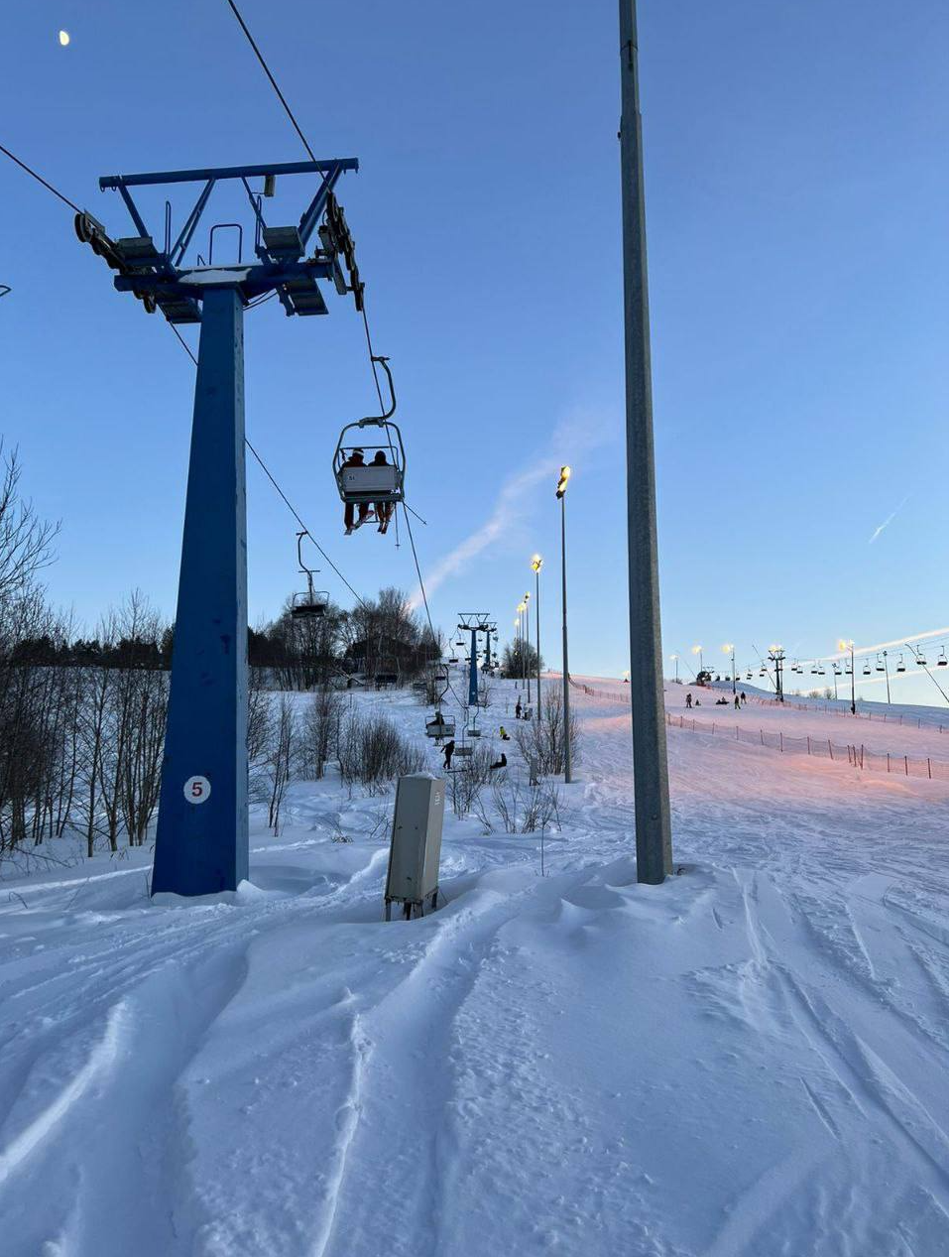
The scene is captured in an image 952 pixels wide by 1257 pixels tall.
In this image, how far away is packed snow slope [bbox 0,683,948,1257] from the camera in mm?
2203

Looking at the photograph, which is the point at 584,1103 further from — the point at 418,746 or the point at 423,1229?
the point at 418,746

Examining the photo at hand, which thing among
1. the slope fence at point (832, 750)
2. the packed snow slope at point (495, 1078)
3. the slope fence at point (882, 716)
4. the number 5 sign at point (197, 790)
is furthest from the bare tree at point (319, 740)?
the slope fence at point (882, 716)

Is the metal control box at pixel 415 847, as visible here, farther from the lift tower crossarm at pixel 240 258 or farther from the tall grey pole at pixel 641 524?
the lift tower crossarm at pixel 240 258

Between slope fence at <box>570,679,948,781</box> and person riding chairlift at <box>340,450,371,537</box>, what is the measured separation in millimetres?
27857

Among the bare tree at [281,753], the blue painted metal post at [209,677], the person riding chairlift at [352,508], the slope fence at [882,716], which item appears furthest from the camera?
the slope fence at [882,716]

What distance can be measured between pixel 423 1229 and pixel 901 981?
3.19 metres

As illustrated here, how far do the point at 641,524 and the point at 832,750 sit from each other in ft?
131

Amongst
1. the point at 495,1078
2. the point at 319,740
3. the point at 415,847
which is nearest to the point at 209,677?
the point at 415,847

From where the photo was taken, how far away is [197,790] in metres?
8.38

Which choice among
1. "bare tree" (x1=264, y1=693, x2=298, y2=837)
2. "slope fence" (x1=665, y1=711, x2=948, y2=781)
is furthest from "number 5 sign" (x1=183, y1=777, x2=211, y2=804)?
"slope fence" (x1=665, y1=711, x2=948, y2=781)

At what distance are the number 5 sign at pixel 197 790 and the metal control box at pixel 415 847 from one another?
9.77ft

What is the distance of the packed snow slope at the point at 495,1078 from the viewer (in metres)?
2.20

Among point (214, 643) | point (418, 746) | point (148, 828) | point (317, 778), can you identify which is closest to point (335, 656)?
point (418, 746)

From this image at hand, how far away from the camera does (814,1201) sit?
87.5 inches
